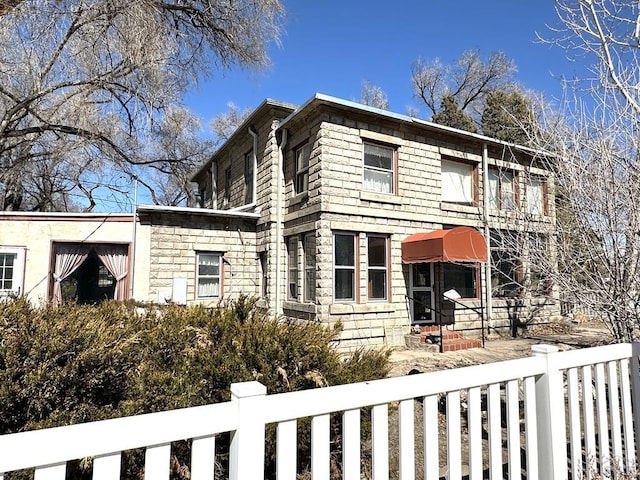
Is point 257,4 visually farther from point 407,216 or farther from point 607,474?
point 607,474

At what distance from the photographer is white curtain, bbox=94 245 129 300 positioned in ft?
36.1

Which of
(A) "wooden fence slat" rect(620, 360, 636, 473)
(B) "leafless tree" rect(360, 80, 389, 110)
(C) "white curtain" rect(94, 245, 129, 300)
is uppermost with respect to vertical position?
(B) "leafless tree" rect(360, 80, 389, 110)

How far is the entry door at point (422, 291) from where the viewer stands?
1079 centimetres

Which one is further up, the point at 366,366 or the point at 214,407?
the point at 214,407

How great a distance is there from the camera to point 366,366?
361 centimetres

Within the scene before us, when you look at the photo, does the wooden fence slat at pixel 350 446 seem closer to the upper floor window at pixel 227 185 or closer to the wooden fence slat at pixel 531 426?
the wooden fence slat at pixel 531 426

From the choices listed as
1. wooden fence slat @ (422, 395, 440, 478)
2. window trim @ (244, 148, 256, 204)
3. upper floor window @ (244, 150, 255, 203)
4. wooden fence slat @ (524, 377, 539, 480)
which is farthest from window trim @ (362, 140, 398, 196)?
wooden fence slat @ (422, 395, 440, 478)

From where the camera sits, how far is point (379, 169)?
34.5 feet

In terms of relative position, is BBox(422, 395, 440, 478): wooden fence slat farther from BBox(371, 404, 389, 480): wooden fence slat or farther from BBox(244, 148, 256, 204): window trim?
BBox(244, 148, 256, 204): window trim

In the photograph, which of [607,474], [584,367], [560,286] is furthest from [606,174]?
[607,474]

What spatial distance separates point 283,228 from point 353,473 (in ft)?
31.9

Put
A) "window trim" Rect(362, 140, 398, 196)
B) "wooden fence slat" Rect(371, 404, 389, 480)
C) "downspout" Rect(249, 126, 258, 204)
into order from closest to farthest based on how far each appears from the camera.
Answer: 1. "wooden fence slat" Rect(371, 404, 389, 480)
2. "window trim" Rect(362, 140, 398, 196)
3. "downspout" Rect(249, 126, 258, 204)

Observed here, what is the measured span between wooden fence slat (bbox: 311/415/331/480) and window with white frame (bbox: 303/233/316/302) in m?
8.08

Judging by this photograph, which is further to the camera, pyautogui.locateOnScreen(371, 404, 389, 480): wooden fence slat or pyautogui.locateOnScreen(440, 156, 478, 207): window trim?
pyautogui.locateOnScreen(440, 156, 478, 207): window trim
